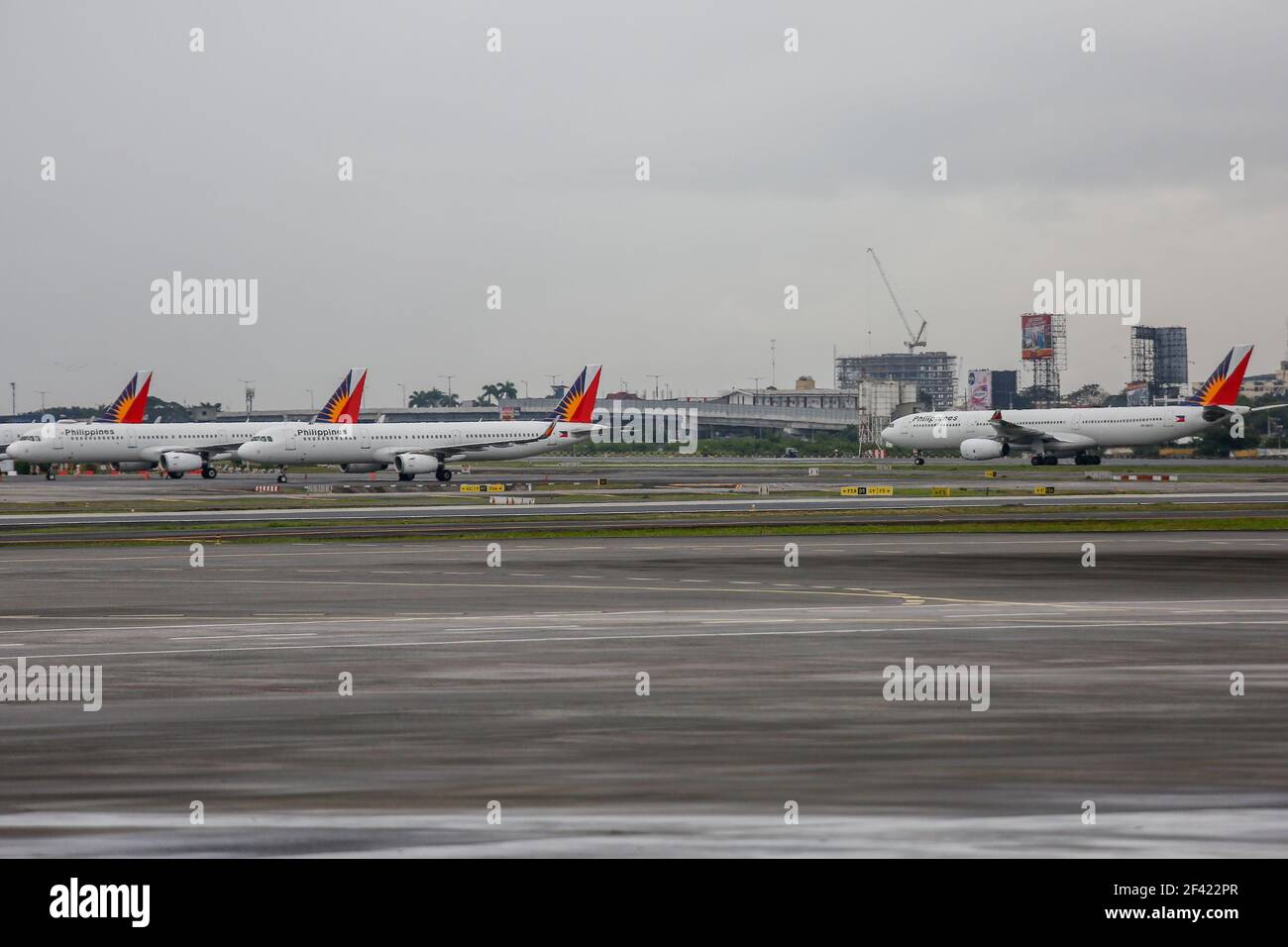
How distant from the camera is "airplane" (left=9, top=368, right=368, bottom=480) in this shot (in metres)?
111

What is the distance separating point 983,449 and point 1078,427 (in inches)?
334

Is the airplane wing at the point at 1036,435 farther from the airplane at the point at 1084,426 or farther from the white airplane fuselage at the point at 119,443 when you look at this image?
the white airplane fuselage at the point at 119,443

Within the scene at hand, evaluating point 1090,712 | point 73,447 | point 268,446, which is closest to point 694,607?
point 1090,712

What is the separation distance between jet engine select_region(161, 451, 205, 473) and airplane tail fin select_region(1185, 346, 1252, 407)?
84.5m

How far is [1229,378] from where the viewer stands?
114875 millimetres

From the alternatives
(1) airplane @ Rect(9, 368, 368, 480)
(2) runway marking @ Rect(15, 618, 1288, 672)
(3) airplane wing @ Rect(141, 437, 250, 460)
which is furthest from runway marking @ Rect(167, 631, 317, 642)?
(3) airplane wing @ Rect(141, 437, 250, 460)

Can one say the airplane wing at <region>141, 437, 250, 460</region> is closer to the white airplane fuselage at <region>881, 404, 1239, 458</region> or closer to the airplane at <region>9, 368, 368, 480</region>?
the airplane at <region>9, 368, 368, 480</region>

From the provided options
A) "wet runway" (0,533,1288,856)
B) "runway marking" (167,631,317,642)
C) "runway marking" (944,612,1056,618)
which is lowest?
"runway marking" (944,612,1056,618)

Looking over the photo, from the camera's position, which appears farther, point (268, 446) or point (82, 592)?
point (268, 446)

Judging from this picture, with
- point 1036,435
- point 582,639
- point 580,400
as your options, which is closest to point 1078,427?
point 1036,435
